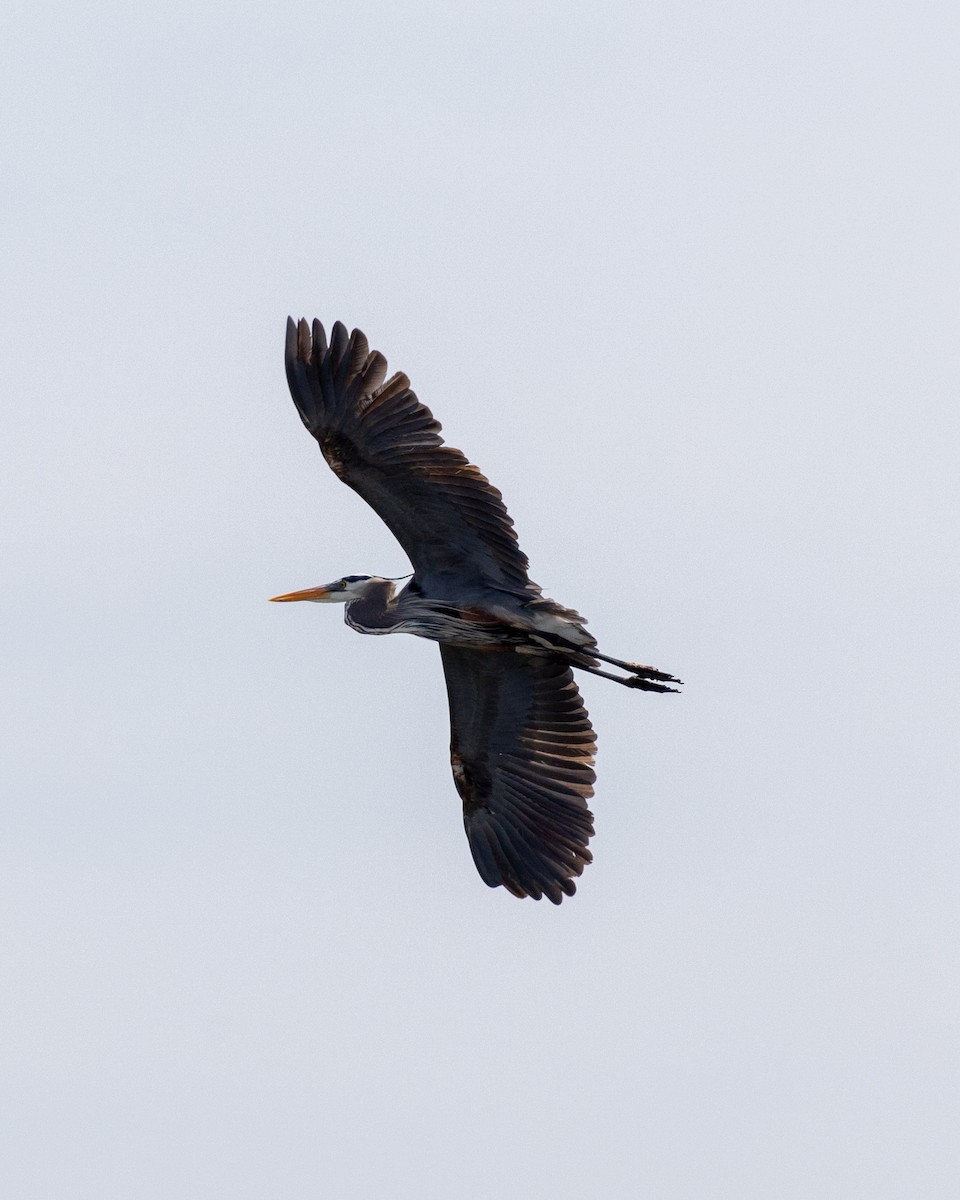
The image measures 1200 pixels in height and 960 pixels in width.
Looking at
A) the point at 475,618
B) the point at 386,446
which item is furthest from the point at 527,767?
the point at 386,446

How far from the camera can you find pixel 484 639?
58.1 feet

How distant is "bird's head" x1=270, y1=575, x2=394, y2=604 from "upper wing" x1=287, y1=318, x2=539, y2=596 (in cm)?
83

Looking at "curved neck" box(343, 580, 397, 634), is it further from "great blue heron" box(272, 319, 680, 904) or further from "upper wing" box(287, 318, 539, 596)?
"upper wing" box(287, 318, 539, 596)

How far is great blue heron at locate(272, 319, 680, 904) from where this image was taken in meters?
16.7

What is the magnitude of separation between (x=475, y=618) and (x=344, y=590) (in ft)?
3.97

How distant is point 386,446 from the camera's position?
55.0 feet

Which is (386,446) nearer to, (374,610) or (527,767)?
(374,610)

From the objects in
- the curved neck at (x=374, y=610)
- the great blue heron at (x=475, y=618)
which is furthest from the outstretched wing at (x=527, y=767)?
the curved neck at (x=374, y=610)

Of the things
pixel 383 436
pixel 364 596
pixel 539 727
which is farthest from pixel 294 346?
pixel 539 727

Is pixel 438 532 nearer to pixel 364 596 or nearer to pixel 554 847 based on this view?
pixel 364 596

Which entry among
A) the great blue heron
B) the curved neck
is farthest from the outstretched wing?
the curved neck

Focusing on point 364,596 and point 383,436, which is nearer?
point 383,436

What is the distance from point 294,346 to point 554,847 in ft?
13.1

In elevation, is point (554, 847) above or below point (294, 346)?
below
